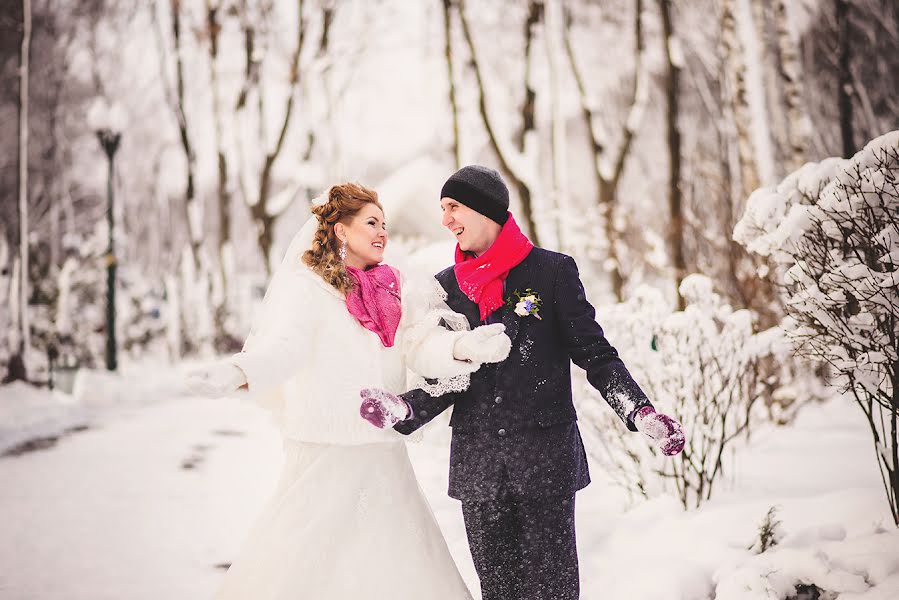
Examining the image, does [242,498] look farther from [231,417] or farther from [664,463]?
[231,417]

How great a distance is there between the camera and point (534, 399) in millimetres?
2453

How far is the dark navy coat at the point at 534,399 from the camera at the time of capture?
2412 millimetres

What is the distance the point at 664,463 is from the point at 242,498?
341cm

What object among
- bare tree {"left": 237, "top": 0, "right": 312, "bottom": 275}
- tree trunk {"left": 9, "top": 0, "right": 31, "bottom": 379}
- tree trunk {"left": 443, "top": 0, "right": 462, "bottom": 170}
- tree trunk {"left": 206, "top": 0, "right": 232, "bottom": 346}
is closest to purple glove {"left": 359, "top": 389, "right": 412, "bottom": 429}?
tree trunk {"left": 443, "top": 0, "right": 462, "bottom": 170}

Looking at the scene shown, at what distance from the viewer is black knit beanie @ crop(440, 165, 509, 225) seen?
2.59 meters

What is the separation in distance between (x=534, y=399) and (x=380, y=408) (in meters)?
0.56

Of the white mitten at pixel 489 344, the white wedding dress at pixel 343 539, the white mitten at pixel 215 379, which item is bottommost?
the white wedding dress at pixel 343 539

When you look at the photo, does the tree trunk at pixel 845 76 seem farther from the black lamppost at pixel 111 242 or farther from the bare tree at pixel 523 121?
the black lamppost at pixel 111 242

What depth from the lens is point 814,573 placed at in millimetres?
2893

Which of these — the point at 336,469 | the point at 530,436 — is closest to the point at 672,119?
the point at 530,436

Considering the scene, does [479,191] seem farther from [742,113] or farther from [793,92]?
[793,92]

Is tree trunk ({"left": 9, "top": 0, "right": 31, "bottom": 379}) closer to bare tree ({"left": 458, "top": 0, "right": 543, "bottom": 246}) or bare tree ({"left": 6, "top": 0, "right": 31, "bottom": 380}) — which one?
bare tree ({"left": 6, "top": 0, "right": 31, "bottom": 380})

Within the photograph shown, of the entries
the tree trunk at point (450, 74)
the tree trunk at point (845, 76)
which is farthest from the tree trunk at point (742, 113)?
the tree trunk at point (450, 74)

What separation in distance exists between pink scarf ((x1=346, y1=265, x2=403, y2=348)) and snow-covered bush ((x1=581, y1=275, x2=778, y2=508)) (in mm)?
2325
